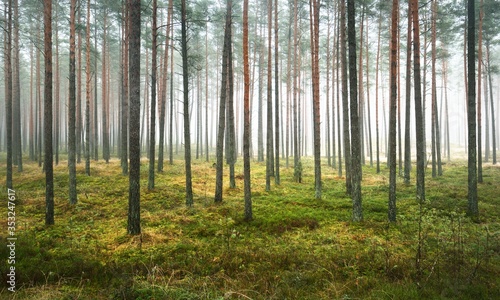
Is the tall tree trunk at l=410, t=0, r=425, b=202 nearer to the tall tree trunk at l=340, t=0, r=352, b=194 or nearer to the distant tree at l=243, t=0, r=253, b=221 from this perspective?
the tall tree trunk at l=340, t=0, r=352, b=194

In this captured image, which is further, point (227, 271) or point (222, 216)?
point (222, 216)

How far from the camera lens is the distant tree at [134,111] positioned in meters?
7.12

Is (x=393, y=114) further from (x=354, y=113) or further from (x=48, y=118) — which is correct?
(x=48, y=118)

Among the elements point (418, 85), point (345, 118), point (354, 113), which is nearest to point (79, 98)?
point (345, 118)

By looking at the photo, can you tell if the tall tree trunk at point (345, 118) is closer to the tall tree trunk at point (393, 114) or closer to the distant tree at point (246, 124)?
the tall tree trunk at point (393, 114)

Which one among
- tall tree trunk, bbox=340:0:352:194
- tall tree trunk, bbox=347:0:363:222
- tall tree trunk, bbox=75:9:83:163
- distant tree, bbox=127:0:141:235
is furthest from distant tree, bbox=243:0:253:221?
tall tree trunk, bbox=75:9:83:163

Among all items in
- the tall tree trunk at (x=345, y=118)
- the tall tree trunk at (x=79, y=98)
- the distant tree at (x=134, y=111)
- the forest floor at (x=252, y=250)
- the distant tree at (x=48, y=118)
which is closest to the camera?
the forest floor at (x=252, y=250)

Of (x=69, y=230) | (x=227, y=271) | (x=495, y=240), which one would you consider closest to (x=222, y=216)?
(x=227, y=271)

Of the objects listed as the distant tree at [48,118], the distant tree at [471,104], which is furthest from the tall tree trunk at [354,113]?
the distant tree at [48,118]

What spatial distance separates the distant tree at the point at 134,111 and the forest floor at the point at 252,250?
2.41 feet

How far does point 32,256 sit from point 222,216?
544 cm

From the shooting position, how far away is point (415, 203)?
11.1 metres

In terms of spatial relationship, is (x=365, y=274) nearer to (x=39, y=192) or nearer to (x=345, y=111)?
(x=345, y=111)

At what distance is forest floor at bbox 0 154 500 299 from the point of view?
14.7 ft
